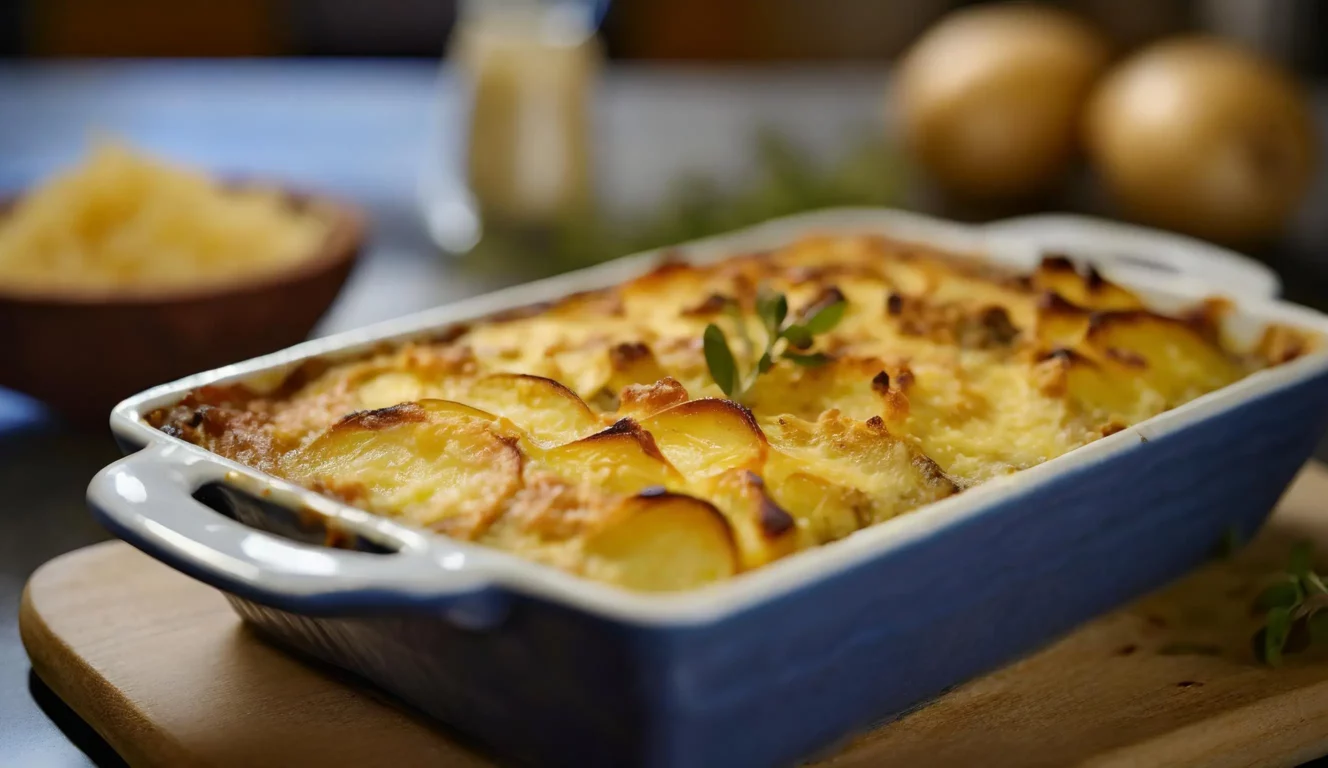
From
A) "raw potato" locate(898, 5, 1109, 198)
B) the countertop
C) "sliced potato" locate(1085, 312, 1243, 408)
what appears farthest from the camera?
"raw potato" locate(898, 5, 1109, 198)

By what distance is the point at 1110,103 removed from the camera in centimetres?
291

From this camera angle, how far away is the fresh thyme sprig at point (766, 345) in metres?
1.48

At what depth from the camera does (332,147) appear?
3.59 metres

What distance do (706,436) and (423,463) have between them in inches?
10.2

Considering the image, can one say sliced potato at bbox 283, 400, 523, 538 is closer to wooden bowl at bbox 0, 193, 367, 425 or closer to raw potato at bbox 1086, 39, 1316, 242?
wooden bowl at bbox 0, 193, 367, 425

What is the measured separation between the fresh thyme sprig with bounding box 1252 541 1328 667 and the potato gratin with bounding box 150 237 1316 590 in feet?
0.71

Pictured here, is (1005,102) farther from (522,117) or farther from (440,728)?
(440,728)

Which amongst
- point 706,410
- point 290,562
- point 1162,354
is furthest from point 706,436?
point 1162,354

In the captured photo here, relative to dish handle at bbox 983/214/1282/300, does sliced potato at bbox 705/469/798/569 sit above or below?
above

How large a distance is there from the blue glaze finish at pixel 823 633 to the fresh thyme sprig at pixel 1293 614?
110 mm

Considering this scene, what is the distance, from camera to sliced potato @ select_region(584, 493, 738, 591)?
1123 mm

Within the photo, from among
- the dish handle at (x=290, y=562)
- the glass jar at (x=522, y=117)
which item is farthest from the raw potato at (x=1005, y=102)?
the dish handle at (x=290, y=562)

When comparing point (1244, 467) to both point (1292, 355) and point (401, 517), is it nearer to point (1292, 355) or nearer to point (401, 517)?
point (1292, 355)

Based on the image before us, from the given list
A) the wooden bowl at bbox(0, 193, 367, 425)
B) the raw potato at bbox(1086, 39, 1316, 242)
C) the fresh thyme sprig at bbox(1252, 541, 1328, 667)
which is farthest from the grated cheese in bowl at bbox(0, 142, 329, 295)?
the raw potato at bbox(1086, 39, 1316, 242)
